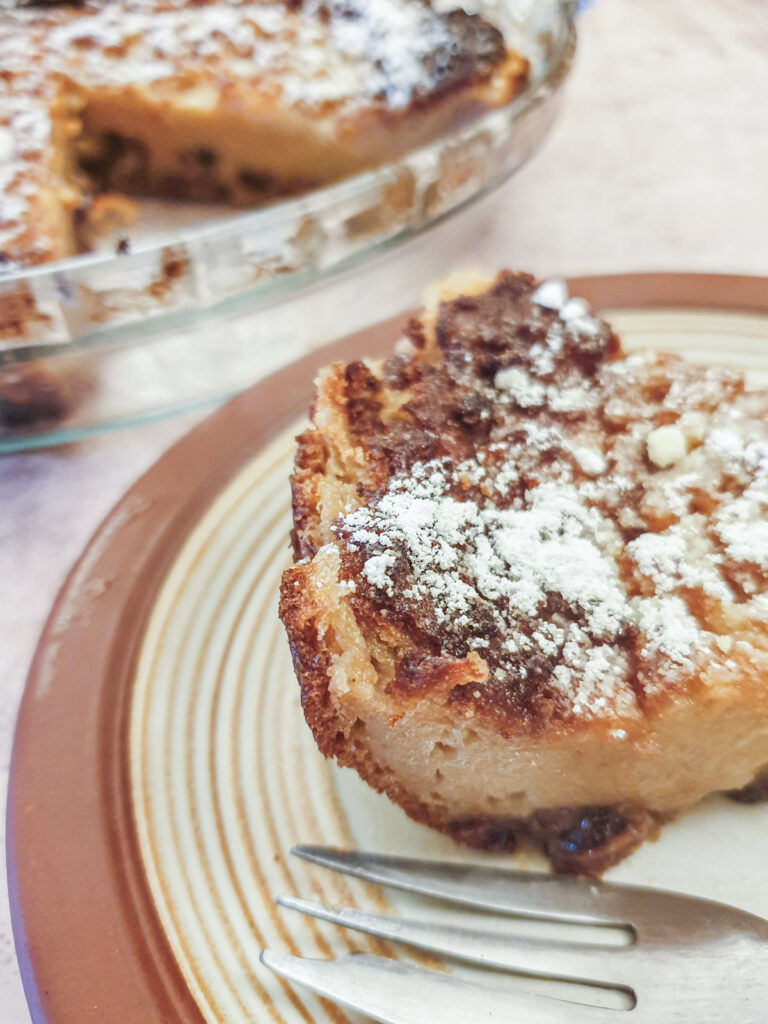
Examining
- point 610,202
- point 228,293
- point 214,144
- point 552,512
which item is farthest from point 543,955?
point 214,144

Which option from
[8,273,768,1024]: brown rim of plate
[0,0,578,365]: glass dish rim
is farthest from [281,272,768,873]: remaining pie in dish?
[0,0,578,365]: glass dish rim

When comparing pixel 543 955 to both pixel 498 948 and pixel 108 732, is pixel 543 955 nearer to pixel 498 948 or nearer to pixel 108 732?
pixel 498 948

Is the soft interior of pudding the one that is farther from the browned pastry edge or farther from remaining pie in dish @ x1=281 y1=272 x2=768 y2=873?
the browned pastry edge

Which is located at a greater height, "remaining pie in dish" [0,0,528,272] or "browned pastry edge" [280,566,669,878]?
"remaining pie in dish" [0,0,528,272]

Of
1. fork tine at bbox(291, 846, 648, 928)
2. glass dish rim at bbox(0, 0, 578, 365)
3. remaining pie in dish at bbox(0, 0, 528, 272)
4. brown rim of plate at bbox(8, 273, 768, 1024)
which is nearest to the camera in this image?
brown rim of plate at bbox(8, 273, 768, 1024)

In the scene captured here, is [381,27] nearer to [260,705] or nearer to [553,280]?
[553,280]

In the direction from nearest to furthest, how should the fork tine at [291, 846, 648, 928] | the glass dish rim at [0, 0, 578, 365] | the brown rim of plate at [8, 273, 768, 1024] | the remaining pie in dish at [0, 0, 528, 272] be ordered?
1. the brown rim of plate at [8, 273, 768, 1024]
2. the fork tine at [291, 846, 648, 928]
3. the glass dish rim at [0, 0, 578, 365]
4. the remaining pie in dish at [0, 0, 528, 272]

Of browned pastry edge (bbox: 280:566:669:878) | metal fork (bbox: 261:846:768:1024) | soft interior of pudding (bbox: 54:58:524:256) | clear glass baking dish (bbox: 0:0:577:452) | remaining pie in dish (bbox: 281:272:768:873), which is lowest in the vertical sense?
metal fork (bbox: 261:846:768:1024)
